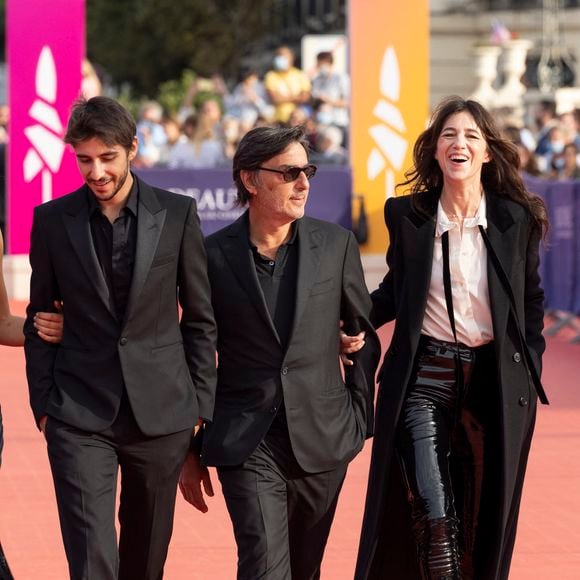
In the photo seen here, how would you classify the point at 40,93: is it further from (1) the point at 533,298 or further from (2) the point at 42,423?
(2) the point at 42,423

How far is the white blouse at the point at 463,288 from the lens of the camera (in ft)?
18.8

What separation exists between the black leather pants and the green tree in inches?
1517

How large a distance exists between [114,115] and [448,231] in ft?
4.35

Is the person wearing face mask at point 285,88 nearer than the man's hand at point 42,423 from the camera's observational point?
No

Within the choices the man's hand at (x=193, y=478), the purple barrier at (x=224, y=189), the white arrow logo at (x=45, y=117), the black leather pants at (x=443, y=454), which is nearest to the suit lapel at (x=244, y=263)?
the man's hand at (x=193, y=478)

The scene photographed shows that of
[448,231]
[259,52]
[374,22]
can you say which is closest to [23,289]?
[374,22]

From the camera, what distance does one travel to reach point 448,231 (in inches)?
230

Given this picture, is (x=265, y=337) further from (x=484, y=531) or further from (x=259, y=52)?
(x=259, y=52)

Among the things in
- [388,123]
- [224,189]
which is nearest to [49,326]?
[224,189]

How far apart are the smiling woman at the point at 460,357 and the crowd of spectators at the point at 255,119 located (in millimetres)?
13318

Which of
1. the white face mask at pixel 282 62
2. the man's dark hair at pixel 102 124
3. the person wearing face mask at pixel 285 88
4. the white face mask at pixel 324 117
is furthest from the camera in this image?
the white face mask at pixel 282 62

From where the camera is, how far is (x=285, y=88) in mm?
25438

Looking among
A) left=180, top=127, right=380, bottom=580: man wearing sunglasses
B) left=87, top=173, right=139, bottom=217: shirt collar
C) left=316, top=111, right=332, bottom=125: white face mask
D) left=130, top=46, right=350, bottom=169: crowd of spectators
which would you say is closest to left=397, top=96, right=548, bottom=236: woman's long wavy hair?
left=180, top=127, right=380, bottom=580: man wearing sunglasses

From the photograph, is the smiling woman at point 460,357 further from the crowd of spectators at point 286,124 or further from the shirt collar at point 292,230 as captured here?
the crowd of spectators at point 286,124
